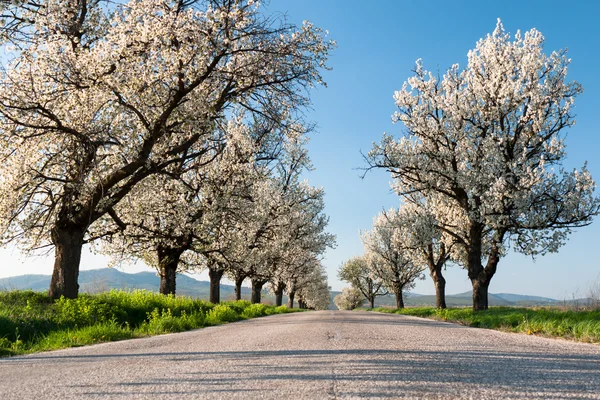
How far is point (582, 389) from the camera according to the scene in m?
4.11

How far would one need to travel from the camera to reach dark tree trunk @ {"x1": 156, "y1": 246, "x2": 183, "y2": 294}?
24.1 meters

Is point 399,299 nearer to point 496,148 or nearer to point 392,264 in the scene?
point 392,264

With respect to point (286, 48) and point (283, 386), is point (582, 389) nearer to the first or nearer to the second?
point (283, 386)

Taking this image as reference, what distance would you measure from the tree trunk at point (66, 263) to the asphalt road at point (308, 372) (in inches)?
316

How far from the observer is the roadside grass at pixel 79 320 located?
8828mm

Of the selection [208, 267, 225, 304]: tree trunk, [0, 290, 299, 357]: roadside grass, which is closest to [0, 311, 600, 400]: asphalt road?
[0, 290, 299, 357]: roadside grass

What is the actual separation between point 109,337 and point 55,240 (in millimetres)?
7018

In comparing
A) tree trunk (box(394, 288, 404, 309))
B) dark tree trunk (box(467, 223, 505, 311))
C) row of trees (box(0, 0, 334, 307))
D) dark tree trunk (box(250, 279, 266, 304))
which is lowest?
tree trunk (box(394, 288, 404, 309))

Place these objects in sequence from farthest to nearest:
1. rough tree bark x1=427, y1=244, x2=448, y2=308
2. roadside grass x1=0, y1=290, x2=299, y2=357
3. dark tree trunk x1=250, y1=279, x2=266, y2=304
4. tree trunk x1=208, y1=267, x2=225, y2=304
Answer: dark tree trunk x1=250, y1=279, x2=266, y2=304 → rough tree bark x1=427, y1=244, x2=448, y2=308 → tree trunk x1=208, y1=267, x2=225, y2=304 → roadside grass x1=0, y1=290, x2=299, y2=357

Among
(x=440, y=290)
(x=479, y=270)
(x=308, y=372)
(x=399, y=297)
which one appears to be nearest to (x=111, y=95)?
(x=308, y=372)

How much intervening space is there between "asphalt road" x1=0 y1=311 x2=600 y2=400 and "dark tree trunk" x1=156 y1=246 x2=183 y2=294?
54.9 feet

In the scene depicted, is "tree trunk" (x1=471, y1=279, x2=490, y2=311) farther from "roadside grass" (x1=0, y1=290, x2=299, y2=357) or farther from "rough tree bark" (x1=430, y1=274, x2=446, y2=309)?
"roadside grass" (x1=0, y1=290, x2=299, y2=357)

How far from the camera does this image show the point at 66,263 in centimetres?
1472

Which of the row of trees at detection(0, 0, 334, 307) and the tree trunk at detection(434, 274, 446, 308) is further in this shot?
the tree trunk at detection(434, 274, 446, 308)
